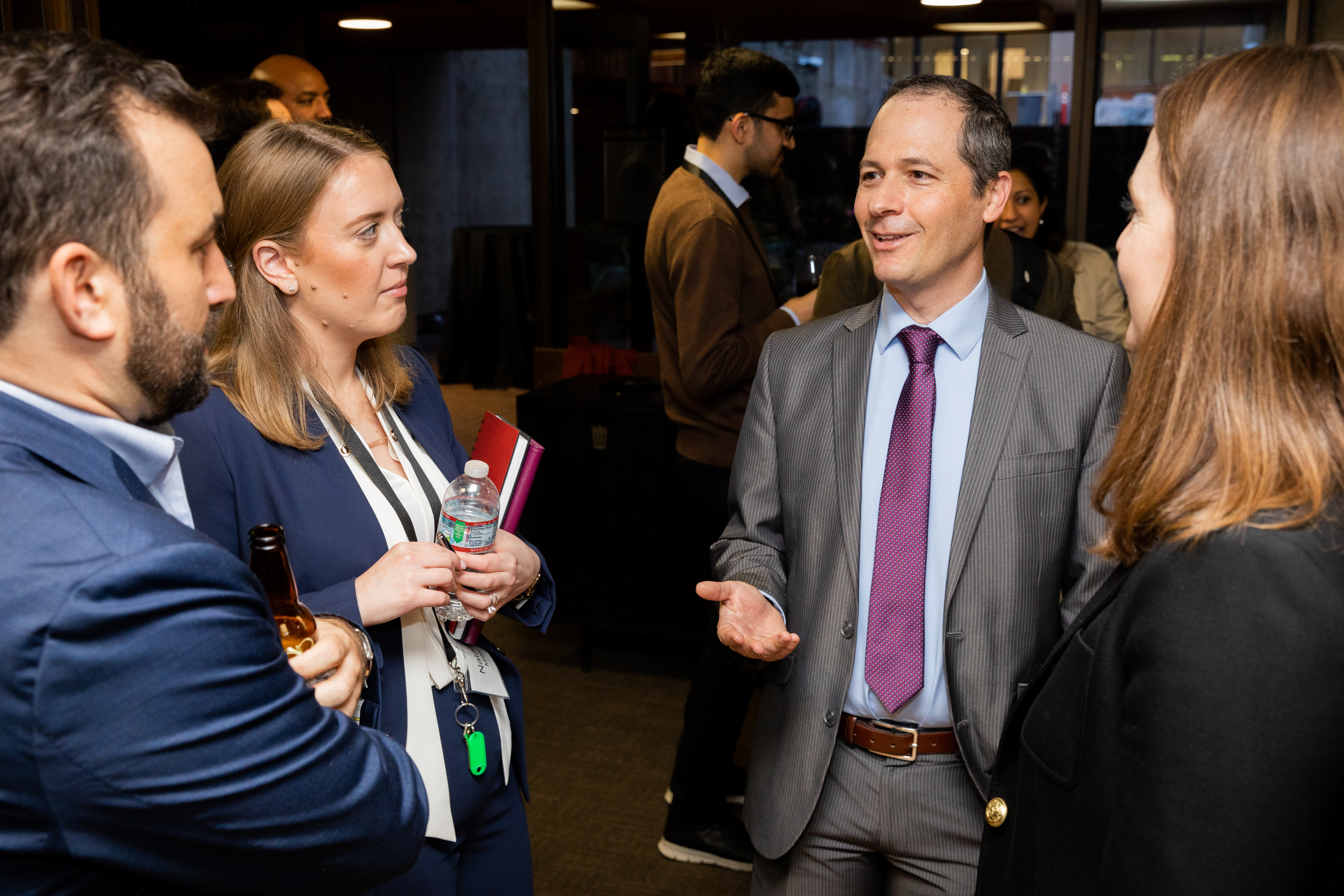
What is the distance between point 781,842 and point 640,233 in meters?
5.09

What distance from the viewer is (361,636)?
1.28 meters

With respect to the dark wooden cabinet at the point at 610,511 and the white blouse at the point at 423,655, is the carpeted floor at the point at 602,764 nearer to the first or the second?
the dark wooden cabinet at the point at 610,511

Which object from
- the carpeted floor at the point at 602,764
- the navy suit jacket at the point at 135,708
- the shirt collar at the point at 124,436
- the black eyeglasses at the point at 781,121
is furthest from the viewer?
the black eyeglasses at the point at 781,121

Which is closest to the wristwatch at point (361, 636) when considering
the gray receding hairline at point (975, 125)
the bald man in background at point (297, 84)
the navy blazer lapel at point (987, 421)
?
the navy blazer lapel at point (987, 421)

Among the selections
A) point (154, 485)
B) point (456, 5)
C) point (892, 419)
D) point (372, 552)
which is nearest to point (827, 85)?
point (456, 5)

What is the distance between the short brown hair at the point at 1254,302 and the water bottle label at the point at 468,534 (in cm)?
88

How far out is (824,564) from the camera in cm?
169

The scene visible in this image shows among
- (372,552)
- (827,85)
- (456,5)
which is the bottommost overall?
(372,552)

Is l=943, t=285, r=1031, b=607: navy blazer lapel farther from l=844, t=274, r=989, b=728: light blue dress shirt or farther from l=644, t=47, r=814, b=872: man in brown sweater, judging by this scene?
l=644, t=47, r=814, b=872: man in brown sweater

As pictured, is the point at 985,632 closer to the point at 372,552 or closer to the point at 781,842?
the point at 781,842

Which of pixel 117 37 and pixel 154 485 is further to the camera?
pixel 117 37

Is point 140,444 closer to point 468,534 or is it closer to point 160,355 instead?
point 160,355

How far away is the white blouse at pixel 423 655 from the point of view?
154 cm

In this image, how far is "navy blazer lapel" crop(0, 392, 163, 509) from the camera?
81cm
